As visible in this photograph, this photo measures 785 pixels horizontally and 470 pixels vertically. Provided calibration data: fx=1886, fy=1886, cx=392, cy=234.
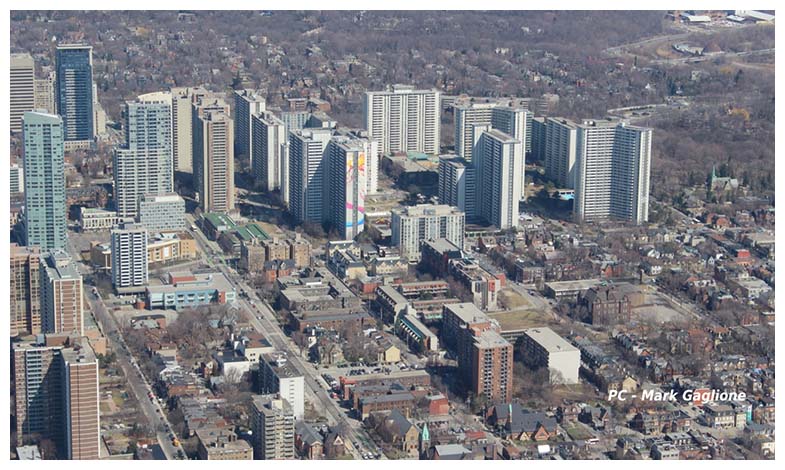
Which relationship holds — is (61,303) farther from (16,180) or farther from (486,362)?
(16,180)

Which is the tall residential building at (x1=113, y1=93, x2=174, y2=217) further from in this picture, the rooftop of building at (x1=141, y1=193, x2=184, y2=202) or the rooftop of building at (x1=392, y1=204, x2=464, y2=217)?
the rooftop of building at (x1=392, y1=204, x2=464, y2=217)

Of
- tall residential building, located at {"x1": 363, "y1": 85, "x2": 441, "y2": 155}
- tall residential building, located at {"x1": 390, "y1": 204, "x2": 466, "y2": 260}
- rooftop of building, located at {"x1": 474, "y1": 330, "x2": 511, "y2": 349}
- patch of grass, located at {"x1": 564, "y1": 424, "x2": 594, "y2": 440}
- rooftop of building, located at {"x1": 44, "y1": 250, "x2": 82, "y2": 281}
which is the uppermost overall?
tall residential building, located at {"x1": 363, "y1": 85, "x2": 441, "y2": 155}

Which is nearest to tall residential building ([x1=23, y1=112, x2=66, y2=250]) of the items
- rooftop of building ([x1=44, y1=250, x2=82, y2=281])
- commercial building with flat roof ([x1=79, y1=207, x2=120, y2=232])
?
commercial building with flat roof ([x1=79, y1=207, x2=120, y2=232])

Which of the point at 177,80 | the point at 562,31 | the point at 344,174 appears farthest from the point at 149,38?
the point at 344,174

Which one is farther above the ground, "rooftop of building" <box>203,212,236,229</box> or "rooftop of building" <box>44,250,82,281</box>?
"rooftop of building" <box>44,250,82,281</box>

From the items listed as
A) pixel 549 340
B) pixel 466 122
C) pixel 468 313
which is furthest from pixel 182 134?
pixel 549 340

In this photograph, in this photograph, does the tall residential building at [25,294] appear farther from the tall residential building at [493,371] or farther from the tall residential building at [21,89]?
the tall residential building at [21,89]
